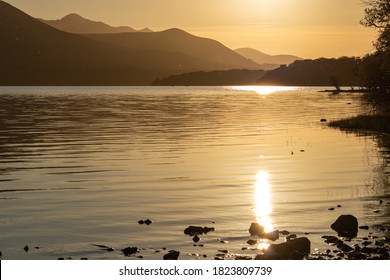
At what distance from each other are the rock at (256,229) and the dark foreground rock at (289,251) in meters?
3.78

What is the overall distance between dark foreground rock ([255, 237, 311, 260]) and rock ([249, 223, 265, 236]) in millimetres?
3777

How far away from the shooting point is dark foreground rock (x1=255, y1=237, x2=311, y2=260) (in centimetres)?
2288

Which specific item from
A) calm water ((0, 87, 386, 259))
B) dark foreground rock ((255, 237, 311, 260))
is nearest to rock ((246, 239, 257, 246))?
Answer: calm water ((0, 87, 386, 259))

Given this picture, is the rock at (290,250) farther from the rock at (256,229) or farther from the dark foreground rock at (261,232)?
the rock at (256,229)

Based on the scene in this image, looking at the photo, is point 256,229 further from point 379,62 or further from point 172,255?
point 379,62

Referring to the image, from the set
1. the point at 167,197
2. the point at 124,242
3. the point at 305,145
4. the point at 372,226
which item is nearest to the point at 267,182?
the point at 167,197

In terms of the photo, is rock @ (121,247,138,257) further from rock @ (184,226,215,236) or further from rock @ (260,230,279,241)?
rock @ (260,230,279,241)

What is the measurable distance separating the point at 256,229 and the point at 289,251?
4575 mm

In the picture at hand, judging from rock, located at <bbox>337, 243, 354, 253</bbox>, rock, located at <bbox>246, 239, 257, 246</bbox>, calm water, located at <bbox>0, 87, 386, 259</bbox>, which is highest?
calm water, located at <bbox>0, 87, 386, 259</bbox>

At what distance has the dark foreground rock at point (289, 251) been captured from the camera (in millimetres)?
22875

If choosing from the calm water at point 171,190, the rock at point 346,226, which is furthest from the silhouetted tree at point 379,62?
the rock at point 346,226

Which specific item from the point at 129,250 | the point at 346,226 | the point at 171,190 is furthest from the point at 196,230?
the point at 171,190

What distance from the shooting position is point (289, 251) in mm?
23750
